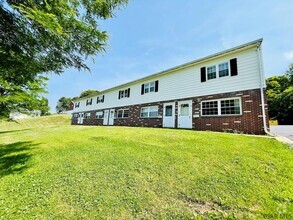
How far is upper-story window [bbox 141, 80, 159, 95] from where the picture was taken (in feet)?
49.8

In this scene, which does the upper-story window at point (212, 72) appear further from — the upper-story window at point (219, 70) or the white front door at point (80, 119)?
the white front door at point (80, 119)

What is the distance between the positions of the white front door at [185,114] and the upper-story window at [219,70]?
7.21ft

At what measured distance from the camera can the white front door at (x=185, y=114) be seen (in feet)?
39.2

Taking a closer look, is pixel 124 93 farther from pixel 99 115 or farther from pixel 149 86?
pixel 99 115

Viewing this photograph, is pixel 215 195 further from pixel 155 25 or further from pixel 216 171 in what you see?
pixel 155 25

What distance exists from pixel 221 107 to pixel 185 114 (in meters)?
2.72

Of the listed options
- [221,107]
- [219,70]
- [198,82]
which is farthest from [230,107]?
[198,82]

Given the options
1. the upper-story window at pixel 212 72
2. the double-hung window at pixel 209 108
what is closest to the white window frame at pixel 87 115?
the double-hung window at pixel 209 108

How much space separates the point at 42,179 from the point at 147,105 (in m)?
12.1

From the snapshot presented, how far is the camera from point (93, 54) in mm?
4668

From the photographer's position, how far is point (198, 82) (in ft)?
39.2

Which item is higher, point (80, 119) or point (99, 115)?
point (99, 115)

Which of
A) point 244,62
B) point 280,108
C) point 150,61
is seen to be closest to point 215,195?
point 244,62

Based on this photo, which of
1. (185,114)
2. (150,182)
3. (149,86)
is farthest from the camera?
(149,86)
